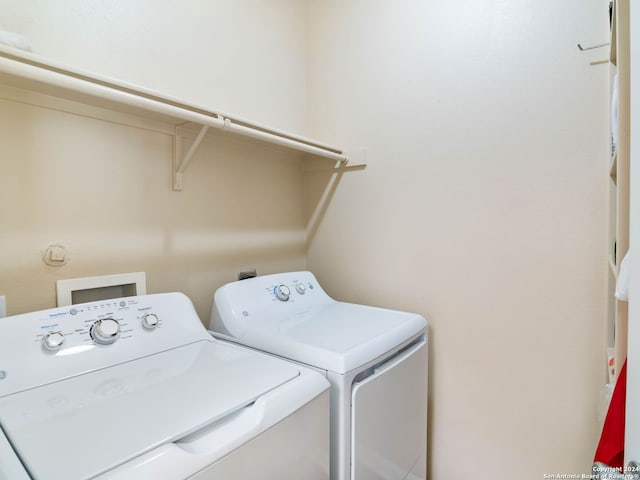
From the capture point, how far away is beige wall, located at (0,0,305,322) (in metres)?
1.08

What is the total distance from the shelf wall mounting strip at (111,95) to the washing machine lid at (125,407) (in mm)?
773

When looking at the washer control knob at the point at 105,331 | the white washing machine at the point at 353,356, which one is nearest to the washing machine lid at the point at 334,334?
the white washing machine at the point at 353,356

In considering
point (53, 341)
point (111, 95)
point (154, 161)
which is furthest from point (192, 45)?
point (53, 341)

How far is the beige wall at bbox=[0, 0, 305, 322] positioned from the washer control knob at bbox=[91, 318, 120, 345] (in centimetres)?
26

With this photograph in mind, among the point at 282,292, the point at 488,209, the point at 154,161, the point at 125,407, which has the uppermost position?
the point at 154,161

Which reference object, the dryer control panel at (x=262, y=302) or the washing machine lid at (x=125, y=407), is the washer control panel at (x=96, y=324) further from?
the dryer control panel at (x=262, y=302)

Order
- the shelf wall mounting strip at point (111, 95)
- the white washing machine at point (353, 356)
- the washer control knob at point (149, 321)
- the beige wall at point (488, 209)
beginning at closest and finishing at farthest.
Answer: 1. the shelf wall mounting strip at point (111, 95)
2. the white washing machine at point (353, 356)
3. the washer control knob at point (149, 321)
4. the beige wall at point (488, 209)

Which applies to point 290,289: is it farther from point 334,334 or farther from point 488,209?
point 488,209

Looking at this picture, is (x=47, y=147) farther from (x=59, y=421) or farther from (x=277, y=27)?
(x=277, y=27)

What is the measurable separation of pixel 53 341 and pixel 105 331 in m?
0.12

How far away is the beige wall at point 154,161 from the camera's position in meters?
1.08

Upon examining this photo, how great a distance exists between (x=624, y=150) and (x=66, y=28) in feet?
5.44

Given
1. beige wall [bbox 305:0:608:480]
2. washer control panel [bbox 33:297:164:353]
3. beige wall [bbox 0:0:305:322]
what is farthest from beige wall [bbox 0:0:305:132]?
washer control panel [bbox 33:297:164:353]

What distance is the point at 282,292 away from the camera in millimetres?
1553
